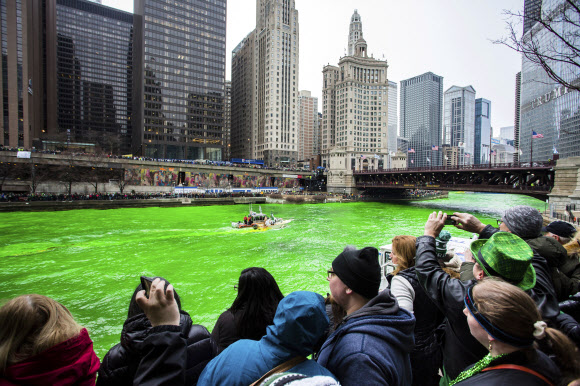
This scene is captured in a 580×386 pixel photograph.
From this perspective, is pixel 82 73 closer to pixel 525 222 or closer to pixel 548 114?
pixel 525 222

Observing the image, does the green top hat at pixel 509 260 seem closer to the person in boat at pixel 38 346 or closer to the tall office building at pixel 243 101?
the person in boat at pixel 38 346

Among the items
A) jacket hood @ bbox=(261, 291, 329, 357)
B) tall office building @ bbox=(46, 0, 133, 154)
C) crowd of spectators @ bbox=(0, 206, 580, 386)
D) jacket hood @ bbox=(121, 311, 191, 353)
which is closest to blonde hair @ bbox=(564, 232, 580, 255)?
crowd of spectators @ bbox=(0, 206, 580, 386)

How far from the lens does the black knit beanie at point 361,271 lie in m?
2.63

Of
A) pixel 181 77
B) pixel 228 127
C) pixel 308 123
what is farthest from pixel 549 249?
pixel 308 123

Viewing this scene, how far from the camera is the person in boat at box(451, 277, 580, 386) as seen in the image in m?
1.87

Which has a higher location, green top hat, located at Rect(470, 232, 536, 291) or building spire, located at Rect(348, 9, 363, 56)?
building spire, located at Rect(348, 9, 363, 56)

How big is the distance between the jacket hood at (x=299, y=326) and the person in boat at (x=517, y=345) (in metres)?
1.11

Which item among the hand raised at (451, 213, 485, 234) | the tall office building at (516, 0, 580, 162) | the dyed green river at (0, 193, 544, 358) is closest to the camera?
the hand raised at (451, 213, 485, 234)

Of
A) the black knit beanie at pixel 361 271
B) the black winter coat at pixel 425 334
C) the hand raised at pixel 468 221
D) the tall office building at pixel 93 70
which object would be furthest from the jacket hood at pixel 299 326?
the tall office building at pixel 93 70

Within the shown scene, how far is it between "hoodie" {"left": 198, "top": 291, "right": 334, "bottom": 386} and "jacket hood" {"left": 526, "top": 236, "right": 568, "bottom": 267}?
363 cm

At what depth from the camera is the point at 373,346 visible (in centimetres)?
221

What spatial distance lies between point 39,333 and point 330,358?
218 cm

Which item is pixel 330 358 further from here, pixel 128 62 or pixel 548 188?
pixel 128 62

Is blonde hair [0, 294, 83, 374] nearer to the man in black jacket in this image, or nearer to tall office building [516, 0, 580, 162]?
the man in black jacket
